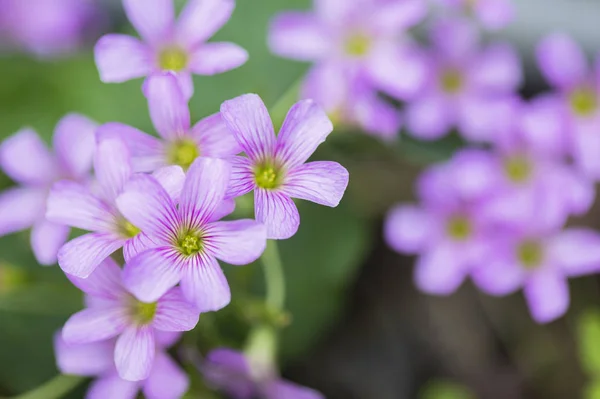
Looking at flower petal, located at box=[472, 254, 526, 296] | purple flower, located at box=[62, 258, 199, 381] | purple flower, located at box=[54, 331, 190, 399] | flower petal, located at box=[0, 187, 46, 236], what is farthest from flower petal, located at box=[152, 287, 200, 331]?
flower petal, located at box=[472, 254, 526, 296]

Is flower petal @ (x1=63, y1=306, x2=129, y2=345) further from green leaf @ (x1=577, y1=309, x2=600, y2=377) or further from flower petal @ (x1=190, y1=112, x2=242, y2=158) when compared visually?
green leaf @ (x1=577, y1=309, x2=600, y2=377)

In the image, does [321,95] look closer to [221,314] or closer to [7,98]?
[221,314]

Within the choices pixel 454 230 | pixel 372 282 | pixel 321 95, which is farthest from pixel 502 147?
pixel 372 282

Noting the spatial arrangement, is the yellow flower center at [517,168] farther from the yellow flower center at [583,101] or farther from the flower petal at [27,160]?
the flower petal at [27,160]

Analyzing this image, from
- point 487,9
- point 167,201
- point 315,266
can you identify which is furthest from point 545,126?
point 167,201

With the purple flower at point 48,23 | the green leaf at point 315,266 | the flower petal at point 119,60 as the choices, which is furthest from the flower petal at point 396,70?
the purple flower at point 48,23

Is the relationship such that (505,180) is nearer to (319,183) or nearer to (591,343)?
(591,343)
